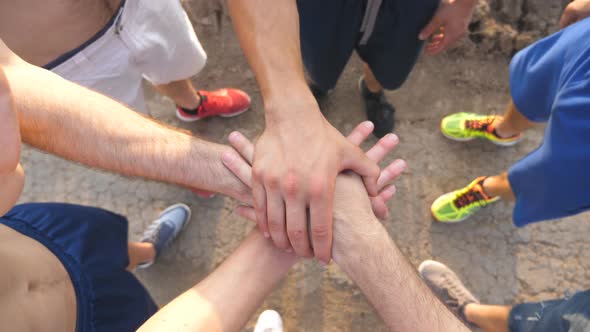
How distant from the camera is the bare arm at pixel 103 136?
129 centimetres

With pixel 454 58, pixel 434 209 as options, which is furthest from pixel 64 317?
pixel 454 58

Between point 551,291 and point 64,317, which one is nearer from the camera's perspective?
point 64,317

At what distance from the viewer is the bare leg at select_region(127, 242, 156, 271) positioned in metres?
2.18

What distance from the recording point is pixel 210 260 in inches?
97.6

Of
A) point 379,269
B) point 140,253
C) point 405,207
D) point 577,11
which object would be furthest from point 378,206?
point 140,253

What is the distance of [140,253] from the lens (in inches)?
88.8

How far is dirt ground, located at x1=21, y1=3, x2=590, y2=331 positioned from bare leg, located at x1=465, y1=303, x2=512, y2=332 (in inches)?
9.2

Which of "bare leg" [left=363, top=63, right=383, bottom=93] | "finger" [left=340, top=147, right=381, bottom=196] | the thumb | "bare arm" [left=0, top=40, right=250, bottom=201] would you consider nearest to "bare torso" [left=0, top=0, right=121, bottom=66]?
"bare arm" [left=0, top=40, right=250, bottom=201]

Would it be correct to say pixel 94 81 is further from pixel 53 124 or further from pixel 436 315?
pixel 436 315

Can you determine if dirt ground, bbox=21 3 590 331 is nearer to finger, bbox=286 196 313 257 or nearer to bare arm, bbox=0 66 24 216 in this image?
finger, bbox=286 196 313 257

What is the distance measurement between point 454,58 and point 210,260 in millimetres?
2258

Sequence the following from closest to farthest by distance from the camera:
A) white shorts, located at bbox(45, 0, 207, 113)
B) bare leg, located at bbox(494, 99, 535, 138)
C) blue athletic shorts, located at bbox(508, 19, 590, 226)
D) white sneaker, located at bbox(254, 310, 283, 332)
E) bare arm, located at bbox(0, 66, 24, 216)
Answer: bare arm, located at bbox(0, 66, 24, 216), blue athletic shorts, located at bbox(508, 19, 590, 226), white shorts, located at bbox(45, 0, 207, 113), white sneaker, located at bbox(254, 310, 283, 332), bare leg, located at bbox(494, 99, 535, 138)

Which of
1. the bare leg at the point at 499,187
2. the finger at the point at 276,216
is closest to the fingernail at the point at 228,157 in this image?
the finger at the point at 276,216

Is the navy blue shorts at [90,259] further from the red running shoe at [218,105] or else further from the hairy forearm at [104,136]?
the red running shoe at [218,105]
